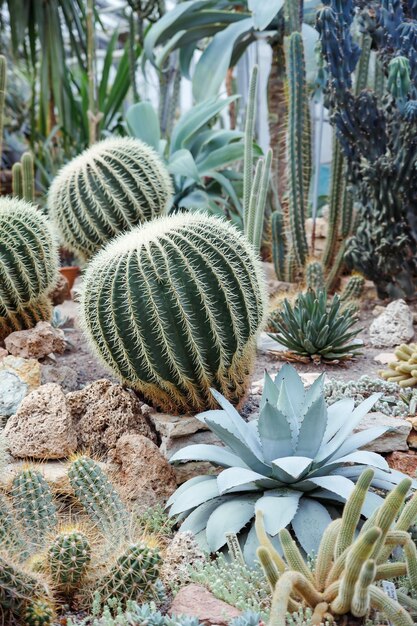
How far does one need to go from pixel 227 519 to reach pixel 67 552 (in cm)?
55

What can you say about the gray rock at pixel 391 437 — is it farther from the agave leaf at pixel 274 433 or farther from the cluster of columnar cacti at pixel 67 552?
the cluster of columnar cacti at pixel 67 552

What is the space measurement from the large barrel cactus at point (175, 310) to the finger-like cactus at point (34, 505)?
654 millimetres

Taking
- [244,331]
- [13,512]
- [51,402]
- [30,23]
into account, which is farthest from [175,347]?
[30,23]

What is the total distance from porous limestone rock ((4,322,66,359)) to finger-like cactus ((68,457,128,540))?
115 cm

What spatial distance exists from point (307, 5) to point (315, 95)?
1.00m

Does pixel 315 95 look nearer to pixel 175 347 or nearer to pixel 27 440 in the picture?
pixel 175 347

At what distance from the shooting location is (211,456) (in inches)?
108

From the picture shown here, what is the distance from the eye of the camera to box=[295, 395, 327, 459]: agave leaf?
2.63m

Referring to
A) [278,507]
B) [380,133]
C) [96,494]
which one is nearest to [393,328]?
[380,133]

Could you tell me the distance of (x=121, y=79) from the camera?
8703 millimetres

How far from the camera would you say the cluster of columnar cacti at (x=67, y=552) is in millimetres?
2104

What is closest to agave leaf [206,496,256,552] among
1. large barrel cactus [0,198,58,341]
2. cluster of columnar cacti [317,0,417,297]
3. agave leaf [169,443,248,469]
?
agave leaf [169,443,248,469]

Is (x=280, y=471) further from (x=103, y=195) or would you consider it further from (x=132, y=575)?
(x=103, y=195)

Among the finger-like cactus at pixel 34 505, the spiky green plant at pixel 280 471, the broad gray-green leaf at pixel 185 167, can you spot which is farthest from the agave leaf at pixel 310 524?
the broad gray-green leaf at pixel 185 167
